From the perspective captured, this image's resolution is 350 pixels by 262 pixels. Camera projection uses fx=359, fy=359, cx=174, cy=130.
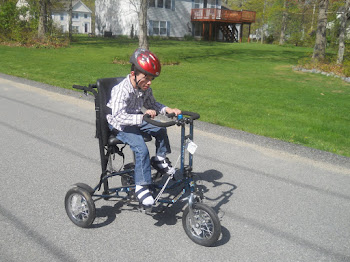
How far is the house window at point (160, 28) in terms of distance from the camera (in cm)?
4306

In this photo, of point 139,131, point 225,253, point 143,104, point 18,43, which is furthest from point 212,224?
point 18,43

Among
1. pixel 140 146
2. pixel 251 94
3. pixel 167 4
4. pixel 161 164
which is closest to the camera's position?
pixel 140 146

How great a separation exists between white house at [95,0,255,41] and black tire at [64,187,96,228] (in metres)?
40.1

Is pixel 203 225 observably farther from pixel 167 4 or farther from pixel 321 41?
pixel 167 4

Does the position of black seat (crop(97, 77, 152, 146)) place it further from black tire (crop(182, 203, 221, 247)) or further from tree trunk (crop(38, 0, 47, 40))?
tree trunk (crop(38, 0, 47, 40))

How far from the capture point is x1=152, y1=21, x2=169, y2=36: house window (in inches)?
1695

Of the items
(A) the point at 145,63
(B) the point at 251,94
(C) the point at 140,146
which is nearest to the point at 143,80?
(A) the point at 145,63

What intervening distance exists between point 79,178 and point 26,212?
3.31ft

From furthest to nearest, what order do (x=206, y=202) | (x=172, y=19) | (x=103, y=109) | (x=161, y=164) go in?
(x=172, y=19) → (x=206, y=202) → (x=161, y=164) → (x=103, y=109)

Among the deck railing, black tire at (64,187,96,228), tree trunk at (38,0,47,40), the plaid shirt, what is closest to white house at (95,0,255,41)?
the deck railing

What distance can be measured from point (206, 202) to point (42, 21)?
26.6m

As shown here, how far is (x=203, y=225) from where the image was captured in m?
3.36

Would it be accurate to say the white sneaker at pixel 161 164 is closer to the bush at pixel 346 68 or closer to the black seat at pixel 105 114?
the black seat at pixel 105 114

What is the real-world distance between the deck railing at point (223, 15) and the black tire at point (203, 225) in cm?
4263
